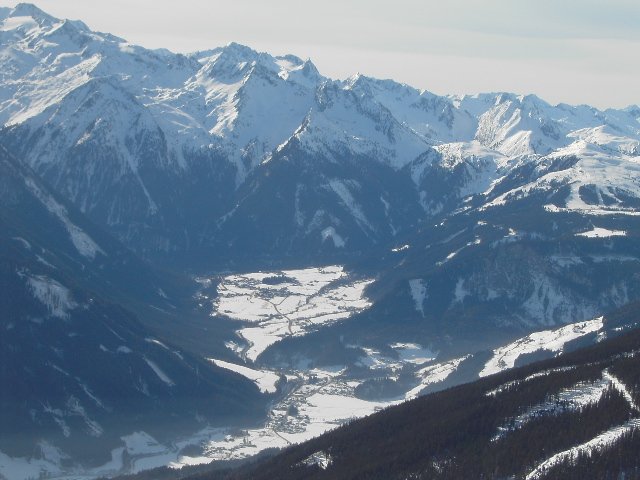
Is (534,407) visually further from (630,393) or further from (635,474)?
(635,474)

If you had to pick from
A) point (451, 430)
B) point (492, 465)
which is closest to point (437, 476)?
point (492, 465)

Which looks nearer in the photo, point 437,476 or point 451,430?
point 437,476

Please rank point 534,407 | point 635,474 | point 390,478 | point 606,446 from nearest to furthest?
point 635,474 < point 606,446 < point 390,478 < point 534,407

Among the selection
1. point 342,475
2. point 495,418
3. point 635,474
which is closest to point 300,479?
point 342,475

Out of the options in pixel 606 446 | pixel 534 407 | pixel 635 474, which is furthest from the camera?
pixel 534 407

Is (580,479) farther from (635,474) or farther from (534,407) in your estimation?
(534,407)

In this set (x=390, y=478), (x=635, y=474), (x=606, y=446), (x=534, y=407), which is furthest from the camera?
(x=534, y=407)

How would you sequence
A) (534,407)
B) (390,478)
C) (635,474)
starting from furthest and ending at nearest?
(534,407)
(390,478)
(635,474)

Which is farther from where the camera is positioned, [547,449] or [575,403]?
[575,403]
